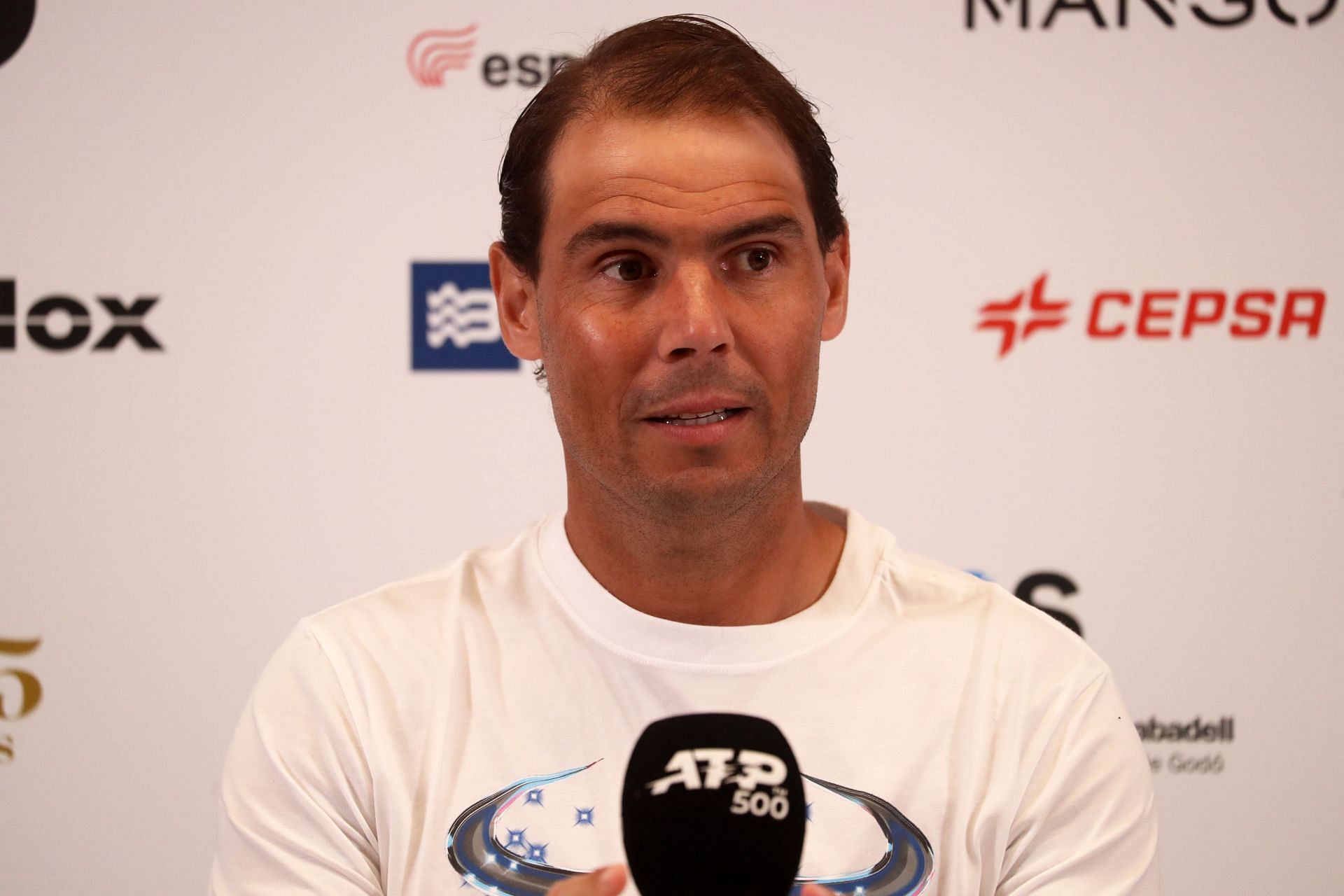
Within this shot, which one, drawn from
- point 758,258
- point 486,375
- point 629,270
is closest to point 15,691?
point 486,375

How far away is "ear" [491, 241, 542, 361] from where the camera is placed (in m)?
1.70

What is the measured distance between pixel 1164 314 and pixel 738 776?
1.94m

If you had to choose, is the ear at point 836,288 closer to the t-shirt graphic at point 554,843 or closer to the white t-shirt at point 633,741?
the white t-shirt at point 633,741

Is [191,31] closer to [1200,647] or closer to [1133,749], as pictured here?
[1133,749]

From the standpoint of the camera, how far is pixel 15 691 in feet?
8.47

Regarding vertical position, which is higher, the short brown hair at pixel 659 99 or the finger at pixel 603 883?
the short brown hair at pixel 659 99

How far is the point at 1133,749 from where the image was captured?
4.81 ft

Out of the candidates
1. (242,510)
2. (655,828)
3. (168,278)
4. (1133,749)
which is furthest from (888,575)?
(168,278)

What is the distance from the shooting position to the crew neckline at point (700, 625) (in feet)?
4.90

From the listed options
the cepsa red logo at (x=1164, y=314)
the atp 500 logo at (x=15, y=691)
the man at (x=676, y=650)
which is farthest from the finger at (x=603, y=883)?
the atp 500 logo at (x=15, y=691)

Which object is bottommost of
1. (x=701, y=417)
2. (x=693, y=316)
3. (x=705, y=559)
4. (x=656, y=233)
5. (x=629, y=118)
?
(x=705, y=559)

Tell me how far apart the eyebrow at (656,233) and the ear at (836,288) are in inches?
8.7

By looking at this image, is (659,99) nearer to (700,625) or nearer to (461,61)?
(700,625)

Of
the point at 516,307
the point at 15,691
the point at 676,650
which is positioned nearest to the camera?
the point at 676,650
